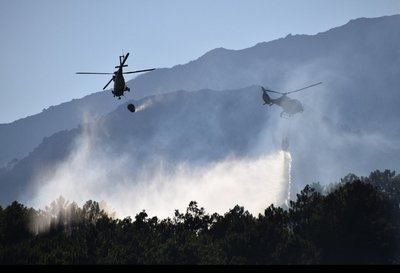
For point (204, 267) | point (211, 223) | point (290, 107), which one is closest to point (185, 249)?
point (211, 223)

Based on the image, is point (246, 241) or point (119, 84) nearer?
point (119, 84)

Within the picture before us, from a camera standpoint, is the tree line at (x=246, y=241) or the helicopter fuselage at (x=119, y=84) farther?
the tree line at (x=246, y=241)

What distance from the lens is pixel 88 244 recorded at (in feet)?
285

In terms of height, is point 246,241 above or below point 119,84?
below

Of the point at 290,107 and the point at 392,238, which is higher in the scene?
the point at 290,107

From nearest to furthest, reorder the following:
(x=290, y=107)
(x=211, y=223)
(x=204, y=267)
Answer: (x=204, y=267), (x=290, y=107), (x=211, y=223)

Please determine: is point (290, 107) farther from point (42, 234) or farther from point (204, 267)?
point (204, 267)

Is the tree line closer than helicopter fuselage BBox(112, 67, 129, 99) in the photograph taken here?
No

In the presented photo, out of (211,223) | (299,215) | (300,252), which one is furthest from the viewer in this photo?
(211,223)

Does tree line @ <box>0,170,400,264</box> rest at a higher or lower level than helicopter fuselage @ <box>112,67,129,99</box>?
lower

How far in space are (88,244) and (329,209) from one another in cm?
3925

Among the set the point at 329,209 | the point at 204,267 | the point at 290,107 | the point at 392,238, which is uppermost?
the point at 290,107

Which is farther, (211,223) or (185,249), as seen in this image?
(211,223)

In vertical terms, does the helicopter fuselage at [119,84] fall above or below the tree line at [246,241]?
above
